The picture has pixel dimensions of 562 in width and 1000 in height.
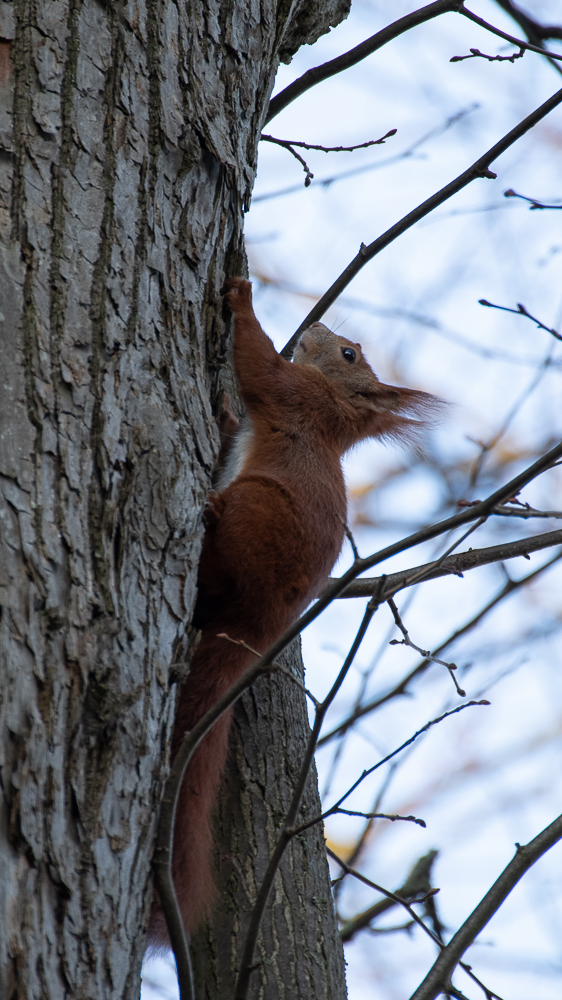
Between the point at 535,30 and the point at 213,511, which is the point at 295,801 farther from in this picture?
the point at 535,30

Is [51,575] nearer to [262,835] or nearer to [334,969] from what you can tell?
[262,835]

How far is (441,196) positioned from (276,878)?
1830 mm

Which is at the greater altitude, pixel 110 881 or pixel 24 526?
pixel 24 526

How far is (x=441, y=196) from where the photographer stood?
2.35 m

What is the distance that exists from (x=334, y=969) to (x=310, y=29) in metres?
2.82

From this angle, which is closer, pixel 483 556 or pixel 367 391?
pixel 483 556

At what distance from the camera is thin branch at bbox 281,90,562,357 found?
2262mm

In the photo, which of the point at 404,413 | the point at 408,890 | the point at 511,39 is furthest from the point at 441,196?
the point at 408,890

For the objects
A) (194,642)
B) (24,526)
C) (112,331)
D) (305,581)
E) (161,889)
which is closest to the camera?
(24,526)

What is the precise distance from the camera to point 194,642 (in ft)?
5.82

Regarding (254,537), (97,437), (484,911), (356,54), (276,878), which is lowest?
(484,911)

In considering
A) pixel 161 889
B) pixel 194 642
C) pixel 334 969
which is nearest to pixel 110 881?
pixel 161 889

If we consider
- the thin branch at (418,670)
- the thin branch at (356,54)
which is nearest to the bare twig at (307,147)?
the thin branch at (356,54)

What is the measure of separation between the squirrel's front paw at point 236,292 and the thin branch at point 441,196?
36 centimetres
